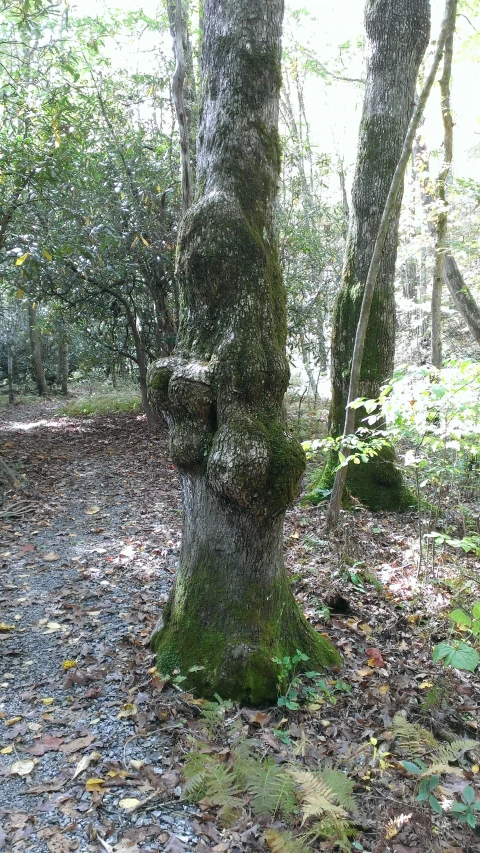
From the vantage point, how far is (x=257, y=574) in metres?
3.43

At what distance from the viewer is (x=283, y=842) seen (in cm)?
235

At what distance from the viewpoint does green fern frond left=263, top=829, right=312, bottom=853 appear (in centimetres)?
231

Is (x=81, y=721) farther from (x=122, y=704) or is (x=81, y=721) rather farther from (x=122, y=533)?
(x=122, y=533)

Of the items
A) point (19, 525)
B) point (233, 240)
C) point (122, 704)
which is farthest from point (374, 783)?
point (19, 525)

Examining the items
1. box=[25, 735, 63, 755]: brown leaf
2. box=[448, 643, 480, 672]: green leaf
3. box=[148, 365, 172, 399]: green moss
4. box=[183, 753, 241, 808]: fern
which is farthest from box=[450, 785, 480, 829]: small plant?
box=[148, 365, 172, 399]: green moss

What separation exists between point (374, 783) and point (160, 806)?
111cm

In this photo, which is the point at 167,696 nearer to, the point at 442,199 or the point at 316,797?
the point at 316,797

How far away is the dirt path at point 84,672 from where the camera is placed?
251 cm

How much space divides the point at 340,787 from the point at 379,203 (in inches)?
247

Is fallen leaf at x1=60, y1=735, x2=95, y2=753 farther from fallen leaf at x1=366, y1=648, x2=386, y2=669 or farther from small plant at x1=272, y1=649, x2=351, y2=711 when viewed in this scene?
fallen leaf at x1=366, y1=648, x2=386, y2=669

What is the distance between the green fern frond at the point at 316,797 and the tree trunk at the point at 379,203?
14.7 ft

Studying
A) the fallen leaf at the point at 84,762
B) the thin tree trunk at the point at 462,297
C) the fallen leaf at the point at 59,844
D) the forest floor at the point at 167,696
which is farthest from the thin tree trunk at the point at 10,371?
the fallen leaf at the point at 59,844

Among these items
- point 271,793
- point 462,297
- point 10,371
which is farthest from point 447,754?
point 10,371

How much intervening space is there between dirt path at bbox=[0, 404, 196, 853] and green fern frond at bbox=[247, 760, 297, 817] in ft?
1.09
